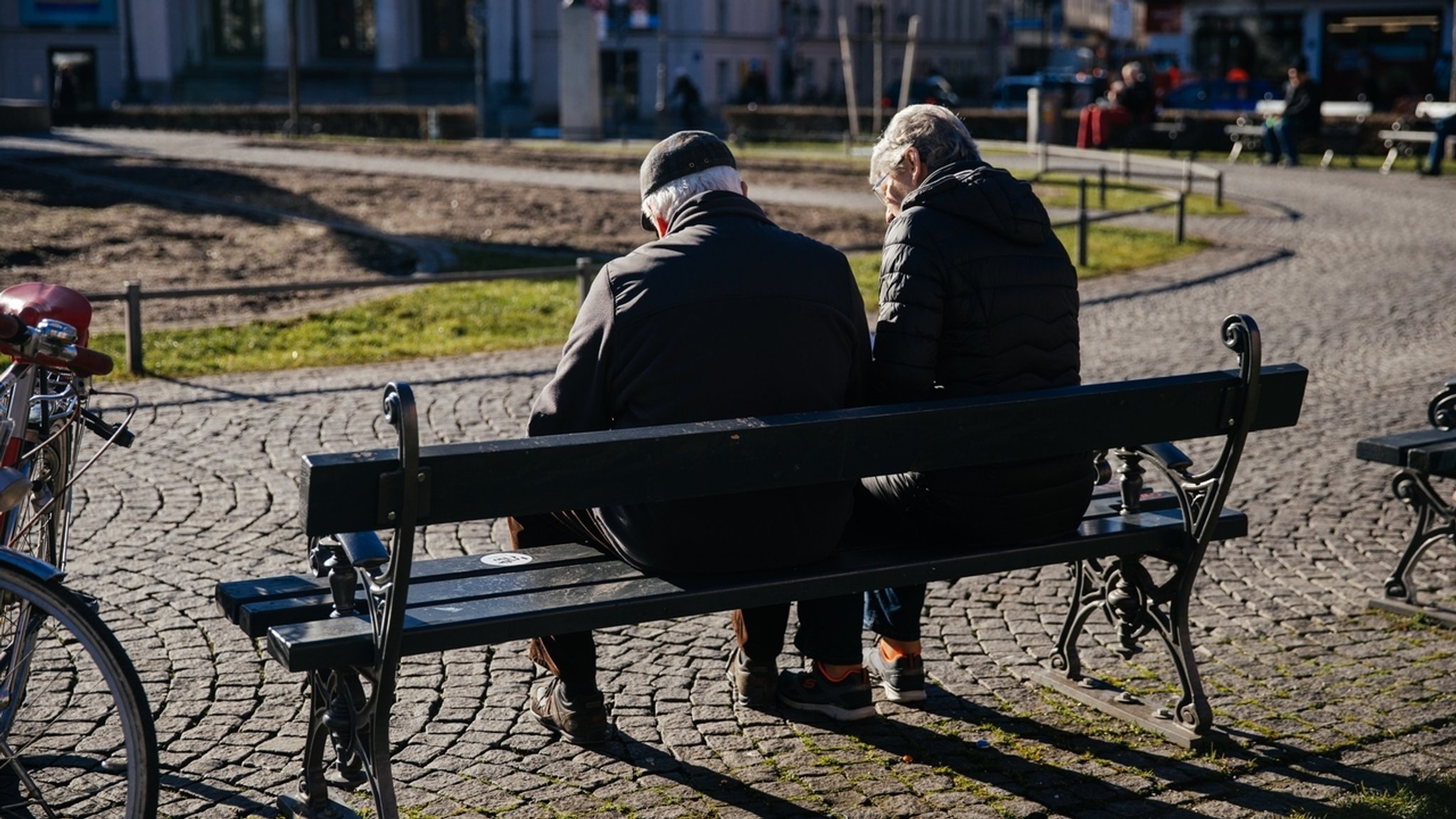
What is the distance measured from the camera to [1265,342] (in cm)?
1127

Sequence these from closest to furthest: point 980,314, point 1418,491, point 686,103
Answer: point 980,314 → point 1418,491 → point 686,103

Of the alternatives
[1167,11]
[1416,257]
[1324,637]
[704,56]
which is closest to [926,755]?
[1324,637]

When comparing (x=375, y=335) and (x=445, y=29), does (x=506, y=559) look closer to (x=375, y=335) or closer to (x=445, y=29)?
(x=375, y=335)

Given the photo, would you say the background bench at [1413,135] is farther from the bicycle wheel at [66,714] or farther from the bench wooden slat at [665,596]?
the bicycle wheel at [66,714]

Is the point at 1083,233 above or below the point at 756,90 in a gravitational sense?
below

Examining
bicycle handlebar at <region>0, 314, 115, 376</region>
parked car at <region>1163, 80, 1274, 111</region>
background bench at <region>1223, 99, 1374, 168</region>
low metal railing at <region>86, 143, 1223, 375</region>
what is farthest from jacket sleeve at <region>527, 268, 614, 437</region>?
parked car at <region>1163, 80, 1274, 111</region>

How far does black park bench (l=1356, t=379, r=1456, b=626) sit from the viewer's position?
5.47 meters

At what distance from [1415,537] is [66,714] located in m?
4.32

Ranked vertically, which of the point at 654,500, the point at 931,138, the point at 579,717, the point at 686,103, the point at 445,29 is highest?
the point at 445,29

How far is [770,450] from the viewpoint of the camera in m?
3.72

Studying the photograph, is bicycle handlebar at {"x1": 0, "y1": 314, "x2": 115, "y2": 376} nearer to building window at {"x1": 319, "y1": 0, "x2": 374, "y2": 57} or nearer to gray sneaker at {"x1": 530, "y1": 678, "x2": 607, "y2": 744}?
gray sneaker at {"x1": 530, "y1": 678, "x2": 607, "y2": 744}

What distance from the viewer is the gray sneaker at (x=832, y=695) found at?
4543 millimetres

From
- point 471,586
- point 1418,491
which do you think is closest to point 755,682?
point 471,586

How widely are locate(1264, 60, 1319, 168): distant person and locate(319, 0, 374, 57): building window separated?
4063 centimetres
